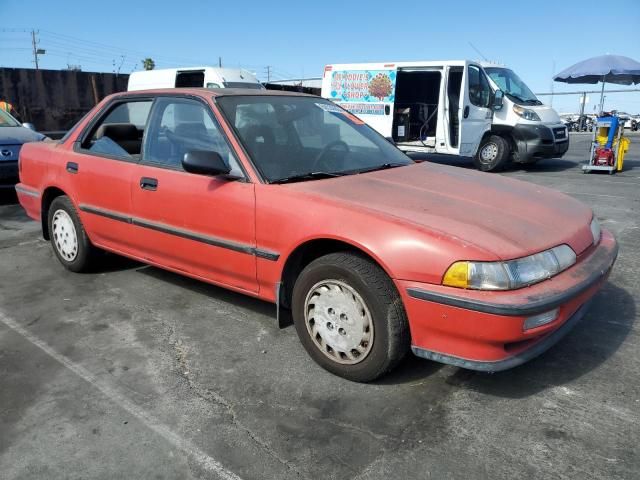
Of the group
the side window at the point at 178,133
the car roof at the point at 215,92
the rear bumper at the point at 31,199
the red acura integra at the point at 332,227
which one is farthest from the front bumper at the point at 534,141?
the rear bumper at the point at 31,199

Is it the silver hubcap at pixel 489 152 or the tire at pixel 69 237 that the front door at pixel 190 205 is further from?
the silver hubcap at pixel 489 152

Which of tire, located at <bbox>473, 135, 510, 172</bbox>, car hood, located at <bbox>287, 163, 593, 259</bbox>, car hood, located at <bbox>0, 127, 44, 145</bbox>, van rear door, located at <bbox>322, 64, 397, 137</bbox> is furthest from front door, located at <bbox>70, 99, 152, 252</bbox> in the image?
tire, located at <bbox>473, 135, 510, 172</bbox>

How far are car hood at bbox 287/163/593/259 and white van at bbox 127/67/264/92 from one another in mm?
9312

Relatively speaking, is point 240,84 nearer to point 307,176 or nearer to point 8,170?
point 8,170

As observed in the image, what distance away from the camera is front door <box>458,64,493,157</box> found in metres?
10.6

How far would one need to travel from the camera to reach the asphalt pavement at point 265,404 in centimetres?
217

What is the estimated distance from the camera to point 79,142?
4.37 m

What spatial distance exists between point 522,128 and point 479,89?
1.19 m

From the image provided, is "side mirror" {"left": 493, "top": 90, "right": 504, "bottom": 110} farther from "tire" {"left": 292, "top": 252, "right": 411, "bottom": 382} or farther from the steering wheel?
"tire" {"left": 292, "top": 252, "right": 411, "bottom": 382}

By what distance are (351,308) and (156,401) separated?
1083 mm

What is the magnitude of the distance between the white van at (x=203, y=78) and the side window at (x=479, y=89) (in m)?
4.87

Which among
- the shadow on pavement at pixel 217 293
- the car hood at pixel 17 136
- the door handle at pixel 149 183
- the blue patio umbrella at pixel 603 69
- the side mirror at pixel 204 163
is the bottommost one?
the shadow on pavement at pixel 217 293

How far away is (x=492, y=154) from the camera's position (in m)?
11.2

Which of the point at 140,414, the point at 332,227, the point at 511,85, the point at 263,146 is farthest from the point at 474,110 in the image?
the point at 140,414
